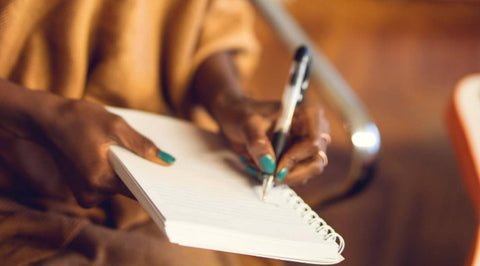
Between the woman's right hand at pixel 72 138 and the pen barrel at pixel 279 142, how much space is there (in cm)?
12

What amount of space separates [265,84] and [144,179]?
32.6 inches

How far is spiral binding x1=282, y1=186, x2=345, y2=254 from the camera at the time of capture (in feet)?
1.64

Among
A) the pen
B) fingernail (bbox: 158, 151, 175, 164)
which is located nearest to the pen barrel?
the pen

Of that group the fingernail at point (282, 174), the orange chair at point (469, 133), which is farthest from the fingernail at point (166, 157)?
the orange chair at point (469, 133)

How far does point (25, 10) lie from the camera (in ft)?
2.11

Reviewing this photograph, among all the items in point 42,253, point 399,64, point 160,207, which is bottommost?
point 42,253

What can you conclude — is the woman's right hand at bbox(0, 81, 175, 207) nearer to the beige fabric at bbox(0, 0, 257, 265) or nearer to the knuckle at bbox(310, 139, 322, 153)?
the beige fabric at bbox(0, 0, 257, 265)

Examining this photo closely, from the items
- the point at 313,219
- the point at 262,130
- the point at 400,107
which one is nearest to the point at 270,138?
the point at 262,130

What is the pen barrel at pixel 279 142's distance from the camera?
59cm

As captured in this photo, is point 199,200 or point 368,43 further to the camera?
point 368,43

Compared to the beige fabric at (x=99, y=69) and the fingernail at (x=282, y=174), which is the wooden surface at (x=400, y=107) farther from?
the beige fabric at (x=99, y=69)

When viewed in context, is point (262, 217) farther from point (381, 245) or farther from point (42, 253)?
Answer: point (381, 245)

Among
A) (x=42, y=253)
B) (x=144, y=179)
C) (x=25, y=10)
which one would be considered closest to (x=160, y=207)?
(x=144, y=179)

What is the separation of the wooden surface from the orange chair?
5.0 inches
